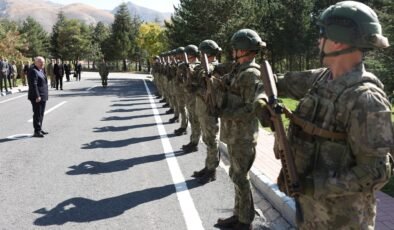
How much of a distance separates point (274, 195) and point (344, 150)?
3.12m

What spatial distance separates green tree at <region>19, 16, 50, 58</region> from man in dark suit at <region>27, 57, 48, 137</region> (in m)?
61.6

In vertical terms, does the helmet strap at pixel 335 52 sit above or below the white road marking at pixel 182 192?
above

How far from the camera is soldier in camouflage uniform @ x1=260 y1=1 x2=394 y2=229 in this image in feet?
7.27

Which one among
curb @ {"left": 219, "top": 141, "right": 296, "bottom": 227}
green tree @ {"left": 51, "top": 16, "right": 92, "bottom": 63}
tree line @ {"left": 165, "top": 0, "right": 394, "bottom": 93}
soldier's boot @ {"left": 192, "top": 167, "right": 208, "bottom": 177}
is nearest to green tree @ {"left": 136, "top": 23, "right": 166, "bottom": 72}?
green tree @ {"left": 51, "top": 16, "right": 92, "bottom": 63}

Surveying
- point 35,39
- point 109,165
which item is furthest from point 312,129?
point 35,39

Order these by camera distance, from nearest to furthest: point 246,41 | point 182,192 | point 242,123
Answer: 1. point 246,41
2. point 242,123
3. point 182,192

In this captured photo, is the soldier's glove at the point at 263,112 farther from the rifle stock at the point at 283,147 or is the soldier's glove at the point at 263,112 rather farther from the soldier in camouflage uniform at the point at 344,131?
the soldier in camouflage uniform at the point at 344,131

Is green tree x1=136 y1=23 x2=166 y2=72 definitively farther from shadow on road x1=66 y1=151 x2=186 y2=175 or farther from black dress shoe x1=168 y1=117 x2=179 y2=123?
shadow on road x1=66 y1=151 x2=186 y2=175

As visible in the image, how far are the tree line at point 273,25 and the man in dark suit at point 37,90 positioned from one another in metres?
6.54

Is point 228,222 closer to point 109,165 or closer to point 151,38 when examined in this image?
point 109,165

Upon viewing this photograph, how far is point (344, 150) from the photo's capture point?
240 cm

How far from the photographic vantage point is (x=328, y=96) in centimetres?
243

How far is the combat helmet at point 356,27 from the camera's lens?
Result: 2.35 metres

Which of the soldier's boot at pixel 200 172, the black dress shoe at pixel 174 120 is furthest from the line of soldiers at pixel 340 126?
the black dress shoe at pixel 174 120
